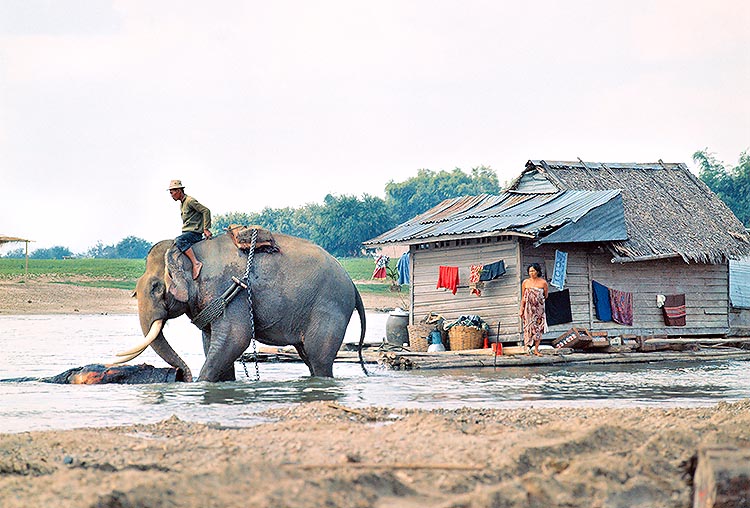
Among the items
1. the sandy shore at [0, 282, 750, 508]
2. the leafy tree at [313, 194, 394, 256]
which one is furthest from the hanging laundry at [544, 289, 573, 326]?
the leafy tree at [313, 194, 394, 256]

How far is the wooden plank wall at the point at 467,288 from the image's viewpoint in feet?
59.6

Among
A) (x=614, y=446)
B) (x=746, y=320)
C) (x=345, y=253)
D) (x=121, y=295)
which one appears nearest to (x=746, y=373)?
(x=746, y=320)

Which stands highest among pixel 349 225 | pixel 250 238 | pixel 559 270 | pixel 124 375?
pixel 349 225

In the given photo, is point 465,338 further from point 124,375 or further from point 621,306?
point 124,375

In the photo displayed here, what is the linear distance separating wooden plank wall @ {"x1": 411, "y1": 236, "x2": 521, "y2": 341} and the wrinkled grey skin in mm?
5404

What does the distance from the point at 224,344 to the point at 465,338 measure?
6.40 meters

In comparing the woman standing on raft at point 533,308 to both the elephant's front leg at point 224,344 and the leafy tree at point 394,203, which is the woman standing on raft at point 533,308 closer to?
the elephant's front leg at point 224,344

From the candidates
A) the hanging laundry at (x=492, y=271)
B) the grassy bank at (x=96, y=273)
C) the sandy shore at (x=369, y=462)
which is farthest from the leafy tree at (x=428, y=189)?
the sandy shore at (x=369, y=462)

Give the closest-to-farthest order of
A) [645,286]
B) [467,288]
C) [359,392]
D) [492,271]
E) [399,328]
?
[359,392]
[492,271]
[467,288]
[645,286]
[399,328]

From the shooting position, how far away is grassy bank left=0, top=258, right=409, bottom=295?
4791cm

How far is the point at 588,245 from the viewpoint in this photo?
18969mm

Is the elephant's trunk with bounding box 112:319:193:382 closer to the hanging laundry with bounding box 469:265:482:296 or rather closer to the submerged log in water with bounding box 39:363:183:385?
the submerged log in water with bounding box 39:363:183:385

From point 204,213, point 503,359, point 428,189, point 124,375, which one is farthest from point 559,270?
point 428,189

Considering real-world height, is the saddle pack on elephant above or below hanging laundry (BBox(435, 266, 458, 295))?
above
